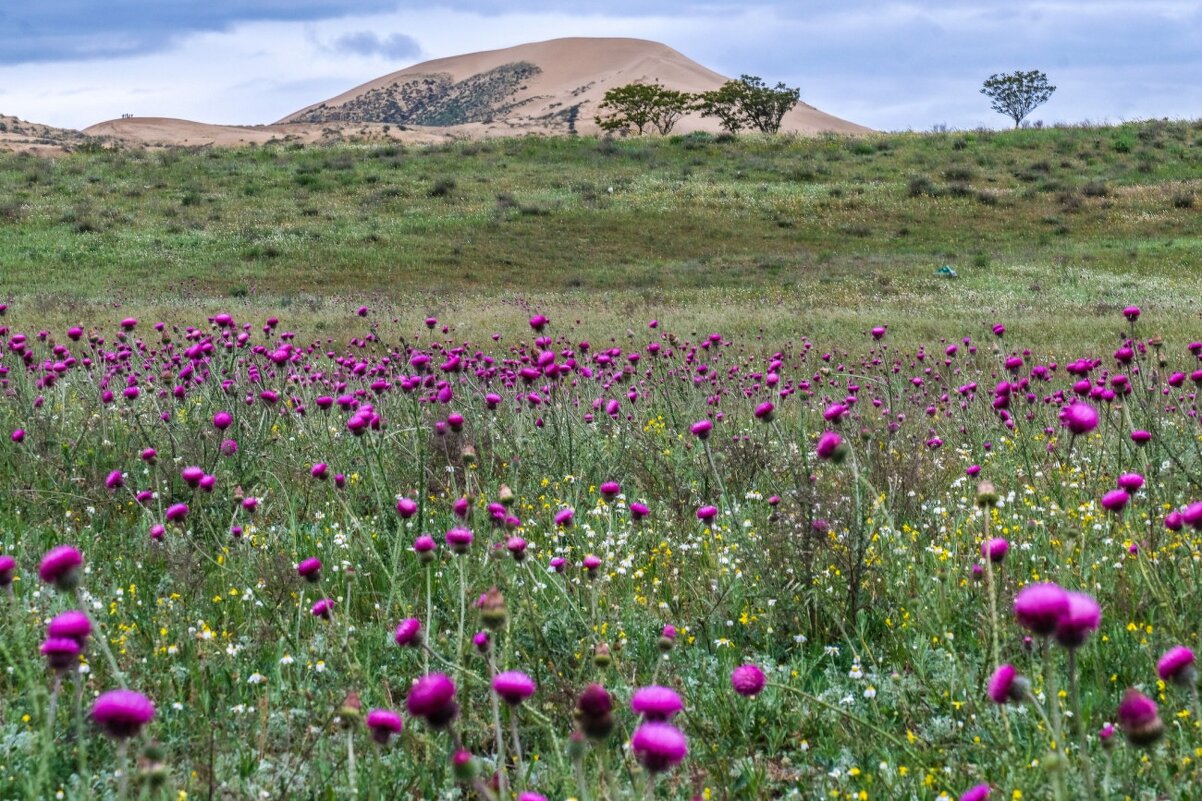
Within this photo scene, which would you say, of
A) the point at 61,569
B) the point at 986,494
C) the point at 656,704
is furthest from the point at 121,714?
the point at 986,494

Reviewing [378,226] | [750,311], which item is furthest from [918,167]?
[750,311]

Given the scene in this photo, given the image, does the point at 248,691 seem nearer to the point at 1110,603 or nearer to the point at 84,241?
the point at 1110,603

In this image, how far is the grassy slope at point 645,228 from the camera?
17.2 meters

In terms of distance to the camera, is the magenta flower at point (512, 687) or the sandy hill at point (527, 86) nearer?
the magenta flower at point (512, 687)

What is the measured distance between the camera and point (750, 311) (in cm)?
1516

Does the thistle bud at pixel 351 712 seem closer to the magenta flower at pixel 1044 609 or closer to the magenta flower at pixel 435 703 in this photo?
the magenta flower at pixel 435 703

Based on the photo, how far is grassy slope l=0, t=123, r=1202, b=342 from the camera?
17.2 m

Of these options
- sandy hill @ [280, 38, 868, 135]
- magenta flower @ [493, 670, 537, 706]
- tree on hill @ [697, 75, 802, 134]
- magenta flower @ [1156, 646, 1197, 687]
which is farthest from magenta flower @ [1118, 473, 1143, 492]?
sandy hill @ [280, 38, 868, 135]

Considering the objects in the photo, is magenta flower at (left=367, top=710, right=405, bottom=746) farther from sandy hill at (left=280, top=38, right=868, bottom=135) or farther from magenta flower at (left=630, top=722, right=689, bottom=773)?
sandy hill at (left=280, top=38, right=868, bottom=135)

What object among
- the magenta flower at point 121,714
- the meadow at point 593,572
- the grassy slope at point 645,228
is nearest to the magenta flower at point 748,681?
the meadow at point 593,572

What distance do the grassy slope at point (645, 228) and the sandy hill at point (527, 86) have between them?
5840 centimetres

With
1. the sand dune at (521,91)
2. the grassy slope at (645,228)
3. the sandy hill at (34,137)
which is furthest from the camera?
the sand dune at (521,91)

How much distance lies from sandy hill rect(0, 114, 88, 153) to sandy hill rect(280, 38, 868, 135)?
142 feet

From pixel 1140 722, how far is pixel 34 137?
57487mm
